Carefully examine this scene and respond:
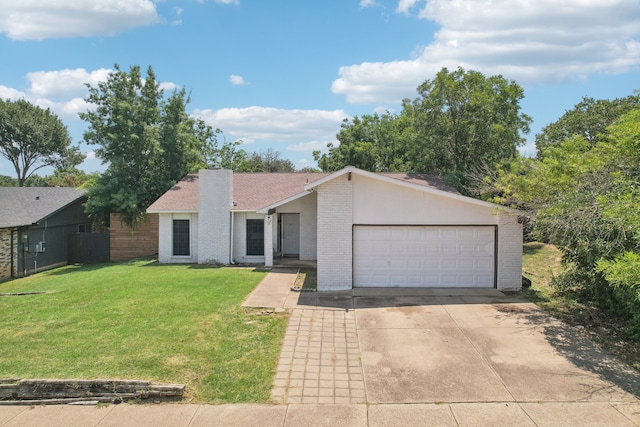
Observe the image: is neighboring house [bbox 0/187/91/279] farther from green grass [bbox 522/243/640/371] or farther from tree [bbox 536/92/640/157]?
tree [bbox 536/92/640/157]

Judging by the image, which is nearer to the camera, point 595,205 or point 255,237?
point 595,205

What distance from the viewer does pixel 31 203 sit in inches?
883

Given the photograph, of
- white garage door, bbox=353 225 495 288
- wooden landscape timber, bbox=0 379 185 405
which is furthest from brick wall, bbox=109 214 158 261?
wooden landscape timber, bbox=0 379 185 405

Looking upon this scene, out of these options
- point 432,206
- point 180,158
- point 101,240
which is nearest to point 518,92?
point 432,206

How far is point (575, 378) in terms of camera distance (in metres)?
7.38

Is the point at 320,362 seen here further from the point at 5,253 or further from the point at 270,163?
the point at 270,163

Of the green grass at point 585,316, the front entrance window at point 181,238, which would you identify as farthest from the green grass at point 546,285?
the front entrance window at point 181,238

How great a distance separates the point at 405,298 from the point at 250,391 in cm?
665

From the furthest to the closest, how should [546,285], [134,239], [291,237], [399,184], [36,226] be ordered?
[134,239] < [36,226] < [291,237] < [546,285] < [399,184]

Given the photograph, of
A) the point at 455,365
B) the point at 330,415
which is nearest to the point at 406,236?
the point at 455,365

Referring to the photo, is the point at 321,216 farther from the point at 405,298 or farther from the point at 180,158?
the point at 180,158

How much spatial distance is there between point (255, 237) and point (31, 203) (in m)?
12.7

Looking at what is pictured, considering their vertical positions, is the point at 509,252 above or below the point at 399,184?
below

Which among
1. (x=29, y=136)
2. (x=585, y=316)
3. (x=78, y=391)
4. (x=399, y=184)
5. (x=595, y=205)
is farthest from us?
(x=29, y=136)
